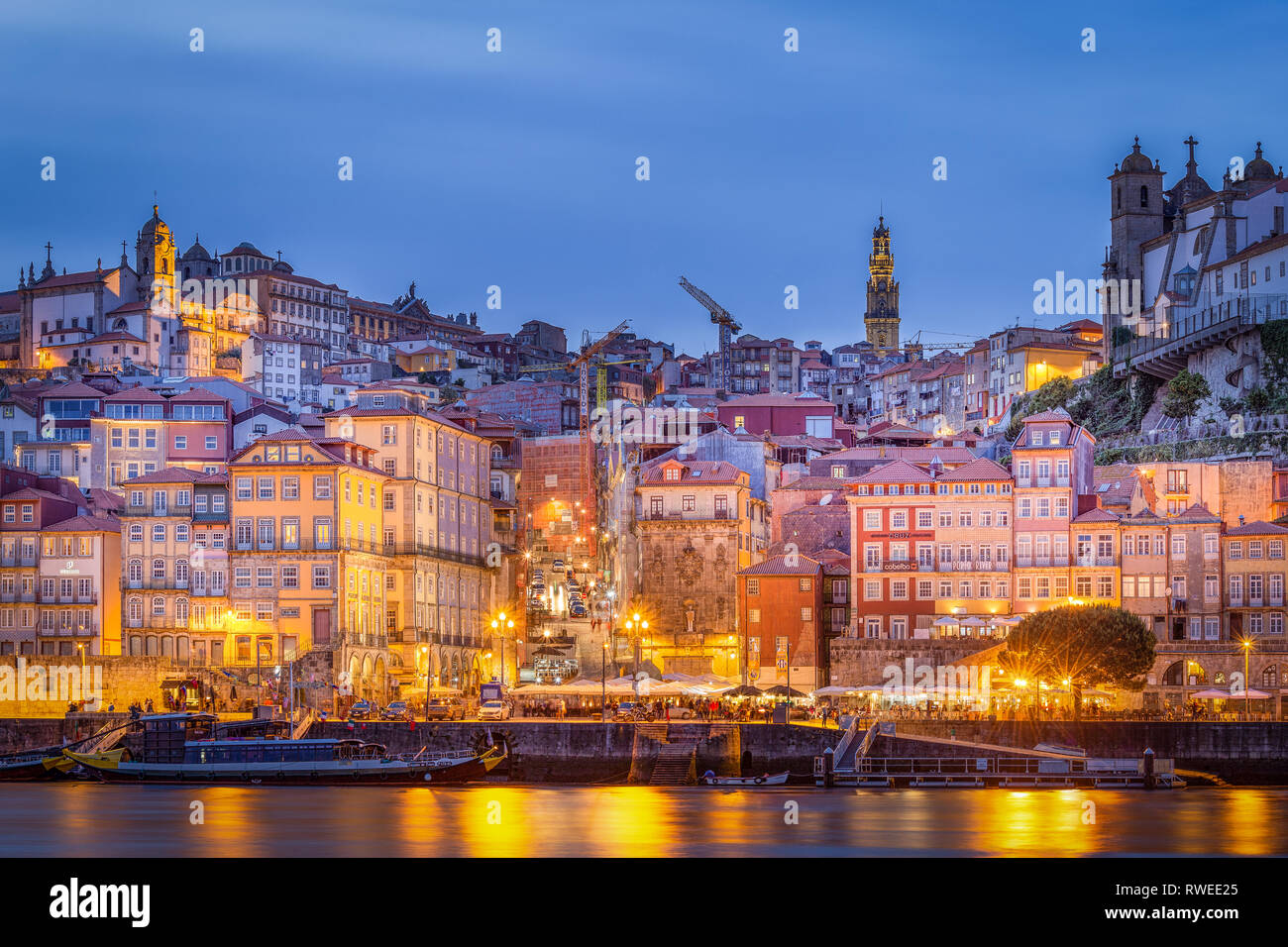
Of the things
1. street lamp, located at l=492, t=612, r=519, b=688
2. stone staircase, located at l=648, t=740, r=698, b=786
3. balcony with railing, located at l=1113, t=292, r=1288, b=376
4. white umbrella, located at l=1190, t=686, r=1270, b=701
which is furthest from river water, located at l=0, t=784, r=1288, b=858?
balcony with railing, located at l=1113, t=292, r=1288, b=376

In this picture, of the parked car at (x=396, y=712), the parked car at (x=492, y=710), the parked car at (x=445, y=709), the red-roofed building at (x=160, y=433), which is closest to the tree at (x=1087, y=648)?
the parked car at (x=492, y=710)

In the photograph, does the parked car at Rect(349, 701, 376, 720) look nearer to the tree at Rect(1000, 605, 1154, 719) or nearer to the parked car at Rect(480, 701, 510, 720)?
the parked car at Rect(480, 701, 510, 720)

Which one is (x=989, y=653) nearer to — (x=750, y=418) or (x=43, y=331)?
(x=750, y=418)

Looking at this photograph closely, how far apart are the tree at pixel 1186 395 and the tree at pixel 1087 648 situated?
3438 cm

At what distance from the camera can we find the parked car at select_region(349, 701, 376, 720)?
254 feet

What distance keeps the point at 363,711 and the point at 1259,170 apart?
82.7m

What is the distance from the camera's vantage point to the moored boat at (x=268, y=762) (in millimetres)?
67062

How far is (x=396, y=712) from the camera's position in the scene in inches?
3071

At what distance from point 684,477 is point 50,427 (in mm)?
48870

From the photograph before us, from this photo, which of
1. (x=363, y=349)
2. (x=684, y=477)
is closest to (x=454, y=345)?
(x=363, y=349)

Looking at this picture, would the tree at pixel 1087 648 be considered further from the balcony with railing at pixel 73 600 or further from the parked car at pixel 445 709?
the balcony with railing at pixel 73 600

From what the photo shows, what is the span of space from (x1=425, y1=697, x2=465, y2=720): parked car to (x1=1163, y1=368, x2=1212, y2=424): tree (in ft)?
161

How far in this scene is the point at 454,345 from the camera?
19900cm
